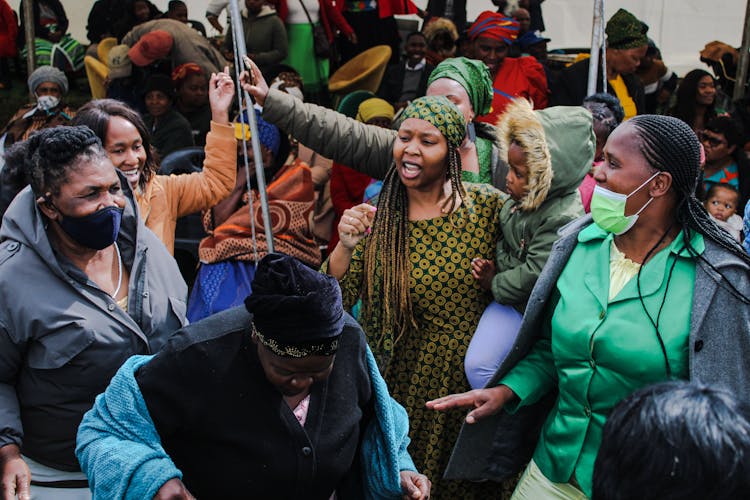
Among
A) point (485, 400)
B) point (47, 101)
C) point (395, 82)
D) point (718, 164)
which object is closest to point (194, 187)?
point (485, 400)

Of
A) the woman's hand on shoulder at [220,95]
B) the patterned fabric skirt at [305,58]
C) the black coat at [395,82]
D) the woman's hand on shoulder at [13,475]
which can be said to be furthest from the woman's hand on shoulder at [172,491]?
the patterned fabric skirt at [305,58]

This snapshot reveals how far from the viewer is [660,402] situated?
1.60m

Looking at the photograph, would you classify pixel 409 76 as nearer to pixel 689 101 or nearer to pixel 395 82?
pixel 395 82

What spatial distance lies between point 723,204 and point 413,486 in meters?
4.09

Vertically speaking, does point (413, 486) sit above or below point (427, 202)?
below

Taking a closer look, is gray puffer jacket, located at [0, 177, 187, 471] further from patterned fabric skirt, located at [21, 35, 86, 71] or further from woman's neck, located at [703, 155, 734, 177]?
patterned fabric skirt, located at [21, 35, 86, 71]

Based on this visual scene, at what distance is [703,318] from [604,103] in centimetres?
231

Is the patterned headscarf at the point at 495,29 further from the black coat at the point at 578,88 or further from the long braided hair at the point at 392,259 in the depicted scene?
the long braided hair at the point at 392,259

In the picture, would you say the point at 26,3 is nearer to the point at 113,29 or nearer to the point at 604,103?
the point at 113,29

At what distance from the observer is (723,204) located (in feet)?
19.3

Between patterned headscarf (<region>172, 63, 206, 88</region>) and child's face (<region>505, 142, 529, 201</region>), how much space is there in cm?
488

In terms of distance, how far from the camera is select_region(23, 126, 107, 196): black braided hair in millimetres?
2916

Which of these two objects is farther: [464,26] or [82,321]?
[464,26]

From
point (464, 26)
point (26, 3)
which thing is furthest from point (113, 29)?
point (464, 26)
